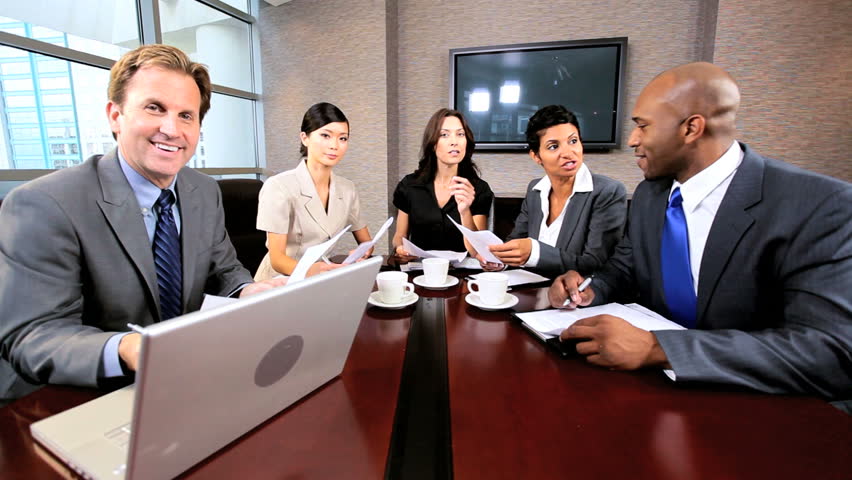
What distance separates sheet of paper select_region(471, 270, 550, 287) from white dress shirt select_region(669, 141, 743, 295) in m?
0.50

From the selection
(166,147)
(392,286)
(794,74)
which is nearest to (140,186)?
(166,147)

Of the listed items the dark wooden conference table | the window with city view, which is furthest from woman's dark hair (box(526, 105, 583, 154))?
the window with city view

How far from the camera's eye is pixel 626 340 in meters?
0.85

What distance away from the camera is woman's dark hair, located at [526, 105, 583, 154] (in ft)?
6.75

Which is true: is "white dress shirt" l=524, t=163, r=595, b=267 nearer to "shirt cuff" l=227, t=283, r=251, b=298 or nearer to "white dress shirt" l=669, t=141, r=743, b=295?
"white dress shirt" l=669, t=141, r=743, b=295

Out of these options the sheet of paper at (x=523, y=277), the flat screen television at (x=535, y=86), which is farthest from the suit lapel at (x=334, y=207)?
the flat screen television at (x=535, y=86)

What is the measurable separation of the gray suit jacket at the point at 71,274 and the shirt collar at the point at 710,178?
1447 mm

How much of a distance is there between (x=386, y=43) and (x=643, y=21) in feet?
8.28

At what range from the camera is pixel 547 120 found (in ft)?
6.83

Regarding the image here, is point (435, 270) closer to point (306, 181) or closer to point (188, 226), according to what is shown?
point (188, 226)

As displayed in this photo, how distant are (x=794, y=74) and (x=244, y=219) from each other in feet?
14.3

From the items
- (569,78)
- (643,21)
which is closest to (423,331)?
(569,78)

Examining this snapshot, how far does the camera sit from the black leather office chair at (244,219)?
236 cm

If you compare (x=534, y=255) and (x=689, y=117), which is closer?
(x=689, y=117)
